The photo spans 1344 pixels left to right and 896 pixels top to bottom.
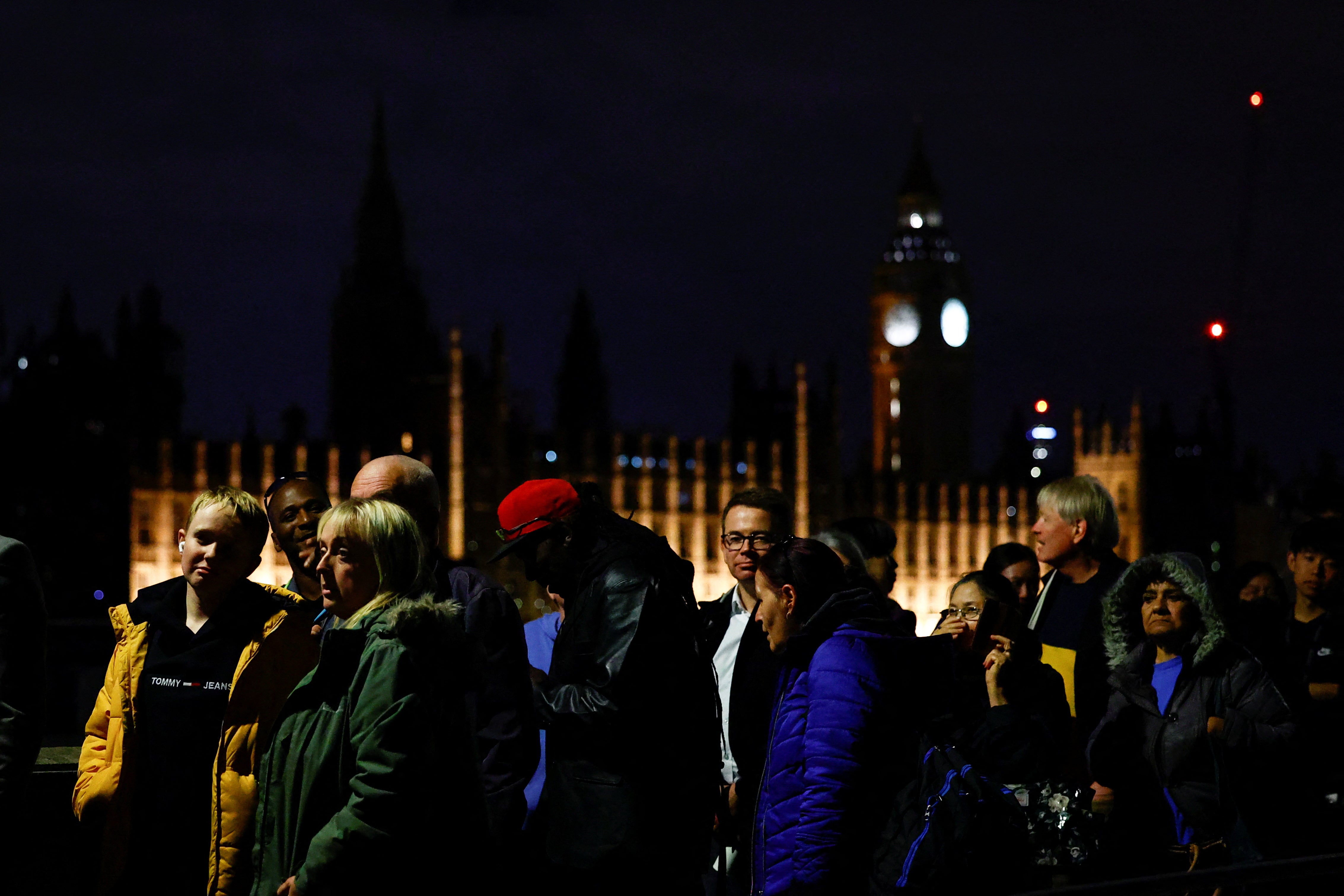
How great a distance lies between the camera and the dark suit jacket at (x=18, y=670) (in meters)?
3.43

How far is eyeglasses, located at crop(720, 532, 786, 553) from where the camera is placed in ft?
14.8

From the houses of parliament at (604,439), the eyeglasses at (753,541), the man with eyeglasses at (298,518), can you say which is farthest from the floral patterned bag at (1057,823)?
the houses of parliament at (604,439)

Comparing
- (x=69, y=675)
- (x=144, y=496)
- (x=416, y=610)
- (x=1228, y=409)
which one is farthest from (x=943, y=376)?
(x=416, y=610)

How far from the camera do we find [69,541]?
3709 centimetres

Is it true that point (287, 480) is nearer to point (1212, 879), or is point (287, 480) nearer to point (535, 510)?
point (535, 510)

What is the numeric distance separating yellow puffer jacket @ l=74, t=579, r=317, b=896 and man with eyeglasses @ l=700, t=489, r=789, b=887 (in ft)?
3.15

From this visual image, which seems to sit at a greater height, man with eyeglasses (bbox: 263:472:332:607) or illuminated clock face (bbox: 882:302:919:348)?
illuminated clock face (bbox: 882:302:919:348)

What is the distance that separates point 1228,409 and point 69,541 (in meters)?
37.6

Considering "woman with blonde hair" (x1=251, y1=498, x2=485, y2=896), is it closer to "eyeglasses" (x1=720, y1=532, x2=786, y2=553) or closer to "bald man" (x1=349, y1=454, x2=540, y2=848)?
"bald man" (x1=349, y1=454, x2=540, y2=848)

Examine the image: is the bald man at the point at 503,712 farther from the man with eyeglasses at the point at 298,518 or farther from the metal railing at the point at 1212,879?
the metal railing at the point at 1212,879

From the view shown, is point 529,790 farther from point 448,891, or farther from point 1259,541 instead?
point 1259,541

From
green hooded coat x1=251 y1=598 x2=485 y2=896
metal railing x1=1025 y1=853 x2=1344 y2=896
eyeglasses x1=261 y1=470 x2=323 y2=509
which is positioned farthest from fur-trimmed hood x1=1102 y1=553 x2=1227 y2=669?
eyeglasses x1=261 y1=470 x2=323 y2=509

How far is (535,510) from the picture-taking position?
3506mm

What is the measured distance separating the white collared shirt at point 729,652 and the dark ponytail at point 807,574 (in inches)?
38.6
